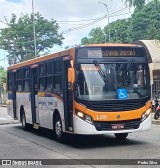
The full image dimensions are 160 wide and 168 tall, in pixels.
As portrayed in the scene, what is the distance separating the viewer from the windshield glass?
11117 millimetres

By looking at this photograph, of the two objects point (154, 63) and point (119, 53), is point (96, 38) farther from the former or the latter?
point (119, 53)

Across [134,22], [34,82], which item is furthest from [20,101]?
[134,22]

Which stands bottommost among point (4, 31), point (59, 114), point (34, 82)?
point (59, 114)

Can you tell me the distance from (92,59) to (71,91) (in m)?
1.08

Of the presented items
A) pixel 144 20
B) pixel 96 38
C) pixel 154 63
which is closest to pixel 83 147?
pixel 154 63

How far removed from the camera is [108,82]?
441 inches

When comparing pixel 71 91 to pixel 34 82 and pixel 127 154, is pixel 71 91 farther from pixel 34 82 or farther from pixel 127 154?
pixel 34 82

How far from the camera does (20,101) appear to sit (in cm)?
1777

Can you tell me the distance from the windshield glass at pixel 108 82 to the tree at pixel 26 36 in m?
49.3

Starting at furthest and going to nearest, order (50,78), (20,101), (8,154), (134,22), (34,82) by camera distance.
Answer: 1. (134,22)
2. (20,101)
3. (34,82)
4. (50,78)
5. (8,154)

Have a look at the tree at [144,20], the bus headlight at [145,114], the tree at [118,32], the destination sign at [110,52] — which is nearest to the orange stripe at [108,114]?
the bus headlight at [145,114]

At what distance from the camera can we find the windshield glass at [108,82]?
11117 millimetres

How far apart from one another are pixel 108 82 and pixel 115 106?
69 cm

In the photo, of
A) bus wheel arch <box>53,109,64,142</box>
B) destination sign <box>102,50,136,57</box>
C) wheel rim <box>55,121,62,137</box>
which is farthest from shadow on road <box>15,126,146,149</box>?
destination sign <box>102,50,136,57</box>
